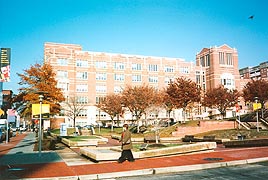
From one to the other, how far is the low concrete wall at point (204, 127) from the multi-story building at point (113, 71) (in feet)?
125

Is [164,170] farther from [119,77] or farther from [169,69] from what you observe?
[169,69]

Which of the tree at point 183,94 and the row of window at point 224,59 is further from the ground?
the row of window at point 224,59

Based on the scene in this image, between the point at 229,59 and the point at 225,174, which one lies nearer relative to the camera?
the point at 225,174

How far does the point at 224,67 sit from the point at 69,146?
7358 cm

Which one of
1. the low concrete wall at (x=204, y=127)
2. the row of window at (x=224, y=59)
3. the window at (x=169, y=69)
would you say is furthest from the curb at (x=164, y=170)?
the row of window at (x=224, y=59)

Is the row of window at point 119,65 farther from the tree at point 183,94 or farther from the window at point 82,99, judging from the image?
the tree at point 183,94

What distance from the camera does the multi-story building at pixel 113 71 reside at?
240 feet

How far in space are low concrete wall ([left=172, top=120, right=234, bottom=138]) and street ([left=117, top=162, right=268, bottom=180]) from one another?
25.6 metres

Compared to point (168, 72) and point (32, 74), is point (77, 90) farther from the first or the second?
point (32, 74)

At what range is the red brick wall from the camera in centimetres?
3723

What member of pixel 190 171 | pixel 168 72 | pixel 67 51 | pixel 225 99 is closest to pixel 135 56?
pixel 168 72

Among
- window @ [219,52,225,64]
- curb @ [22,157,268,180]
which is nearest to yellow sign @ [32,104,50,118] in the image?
curb @ [22,157,268,180]

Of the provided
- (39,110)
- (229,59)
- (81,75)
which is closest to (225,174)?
(39,110)

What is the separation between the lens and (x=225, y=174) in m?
10.2
